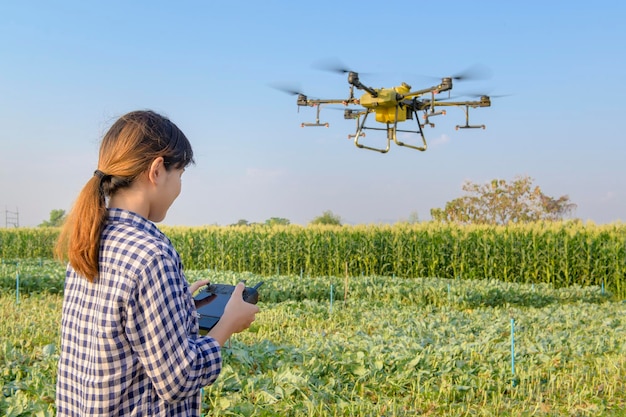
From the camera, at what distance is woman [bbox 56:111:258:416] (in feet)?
5.85

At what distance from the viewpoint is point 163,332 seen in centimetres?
177

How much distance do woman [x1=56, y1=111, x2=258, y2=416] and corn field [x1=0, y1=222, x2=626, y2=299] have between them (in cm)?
1805

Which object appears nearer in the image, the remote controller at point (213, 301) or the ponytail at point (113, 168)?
the ponytail at point (113, 168)

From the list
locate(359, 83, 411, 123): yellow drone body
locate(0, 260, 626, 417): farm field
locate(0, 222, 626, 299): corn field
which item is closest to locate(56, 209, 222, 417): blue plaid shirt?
locate(0, 260, 626, 417): farm field

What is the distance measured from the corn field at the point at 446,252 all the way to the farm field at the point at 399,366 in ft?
28.3

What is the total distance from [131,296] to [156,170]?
403 mm

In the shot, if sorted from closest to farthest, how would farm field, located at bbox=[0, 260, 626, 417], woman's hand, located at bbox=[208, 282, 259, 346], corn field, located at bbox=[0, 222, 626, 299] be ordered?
woman's hand, located at bbox=[208, 282, 259, 346], farm field, located at bbox=[0, 260, 626, 417], corn field, located at bbox=[0, 222, 626, 299]

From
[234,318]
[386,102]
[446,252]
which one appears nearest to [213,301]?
[234,318]

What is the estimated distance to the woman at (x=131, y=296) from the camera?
5.85ft

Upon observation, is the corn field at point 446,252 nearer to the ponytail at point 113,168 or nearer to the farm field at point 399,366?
the farm field at point 399,366

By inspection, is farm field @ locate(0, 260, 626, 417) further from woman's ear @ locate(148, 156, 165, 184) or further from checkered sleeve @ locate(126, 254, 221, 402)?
woman's ear @ locate(148, 156, 165, 184)

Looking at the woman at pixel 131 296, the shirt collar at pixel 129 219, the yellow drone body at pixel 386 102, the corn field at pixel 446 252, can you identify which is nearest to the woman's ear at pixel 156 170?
the woman at pixel 131 296

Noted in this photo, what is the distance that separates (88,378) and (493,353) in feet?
18.5

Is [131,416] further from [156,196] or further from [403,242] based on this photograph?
[403,242]
